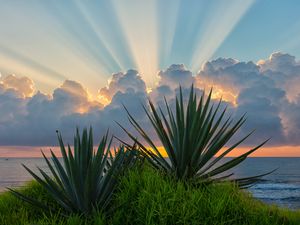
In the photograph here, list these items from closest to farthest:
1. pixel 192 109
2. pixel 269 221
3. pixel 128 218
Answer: pixel 128 218, pixel 269 221, pixel 192 109

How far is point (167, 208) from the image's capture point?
21.6 ft

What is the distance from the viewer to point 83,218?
7059 millimetres

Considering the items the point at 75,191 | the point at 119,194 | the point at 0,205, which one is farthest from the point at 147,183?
the point at 0,205

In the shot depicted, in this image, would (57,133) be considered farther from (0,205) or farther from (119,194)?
(0,205)

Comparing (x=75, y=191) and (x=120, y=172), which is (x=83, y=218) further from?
(x=120, y=172)

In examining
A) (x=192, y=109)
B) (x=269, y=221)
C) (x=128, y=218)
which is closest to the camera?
(x=128, y=218)

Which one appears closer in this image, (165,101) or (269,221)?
(269,221)

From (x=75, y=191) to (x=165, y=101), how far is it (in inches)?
94.5

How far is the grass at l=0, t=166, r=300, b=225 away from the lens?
6.52m

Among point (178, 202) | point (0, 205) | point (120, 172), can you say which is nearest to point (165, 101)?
point (120, 172)

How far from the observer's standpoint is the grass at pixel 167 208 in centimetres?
652

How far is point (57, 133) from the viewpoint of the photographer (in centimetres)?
725

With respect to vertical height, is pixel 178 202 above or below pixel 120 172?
below

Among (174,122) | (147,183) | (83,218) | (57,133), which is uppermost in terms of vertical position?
(174,122)
